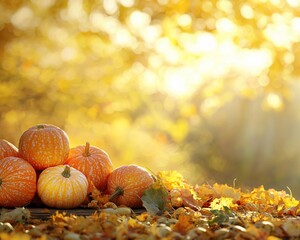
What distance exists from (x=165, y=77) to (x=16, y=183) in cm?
447

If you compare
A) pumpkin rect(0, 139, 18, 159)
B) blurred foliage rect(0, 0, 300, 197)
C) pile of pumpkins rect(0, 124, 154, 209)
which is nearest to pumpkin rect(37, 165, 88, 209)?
pile of pumpkins rect(0, 124, 154, 209)

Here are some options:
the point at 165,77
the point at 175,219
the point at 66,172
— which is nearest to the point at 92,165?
the point at 66,172

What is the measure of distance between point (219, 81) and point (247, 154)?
5.24m

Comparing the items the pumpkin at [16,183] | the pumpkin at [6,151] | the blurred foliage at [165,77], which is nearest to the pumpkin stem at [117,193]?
the pumpkin at [16,183]

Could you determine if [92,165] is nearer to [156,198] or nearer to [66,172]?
[66,172]

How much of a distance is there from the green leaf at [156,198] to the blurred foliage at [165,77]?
270 cm

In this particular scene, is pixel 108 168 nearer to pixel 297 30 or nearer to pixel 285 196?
pixel 285 196

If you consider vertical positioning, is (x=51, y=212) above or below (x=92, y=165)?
below

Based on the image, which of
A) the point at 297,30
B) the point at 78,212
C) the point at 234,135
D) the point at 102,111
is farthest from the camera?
the point at 234,135

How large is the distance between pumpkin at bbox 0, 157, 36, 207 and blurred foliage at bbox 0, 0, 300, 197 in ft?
8.54

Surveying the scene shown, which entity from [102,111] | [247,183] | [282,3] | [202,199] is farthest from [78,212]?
[247,183]

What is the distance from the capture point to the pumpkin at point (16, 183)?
2701 mm

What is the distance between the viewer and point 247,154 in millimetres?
11430

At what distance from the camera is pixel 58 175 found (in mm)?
2738
